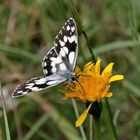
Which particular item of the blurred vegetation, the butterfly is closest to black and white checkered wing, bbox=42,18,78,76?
the butterfly

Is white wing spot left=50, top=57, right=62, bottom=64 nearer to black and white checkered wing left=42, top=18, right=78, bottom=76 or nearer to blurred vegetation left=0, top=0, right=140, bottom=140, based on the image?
black and white checkered wing left=42, top=18, right=78, bottom=76

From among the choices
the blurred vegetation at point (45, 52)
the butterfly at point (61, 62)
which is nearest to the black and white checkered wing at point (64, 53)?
the butterfly at point (61, 62)

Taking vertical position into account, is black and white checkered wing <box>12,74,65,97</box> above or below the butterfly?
below

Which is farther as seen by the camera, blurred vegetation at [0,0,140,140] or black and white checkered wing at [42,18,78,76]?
blurred vegetation at [0,0,140,140]

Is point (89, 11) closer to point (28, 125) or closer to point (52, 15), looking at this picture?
point (52, 15)

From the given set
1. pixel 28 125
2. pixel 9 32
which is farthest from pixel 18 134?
pixel 9 32

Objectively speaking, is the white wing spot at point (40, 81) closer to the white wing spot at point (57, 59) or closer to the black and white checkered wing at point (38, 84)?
the black and white checkered wing at point (38, 84)
